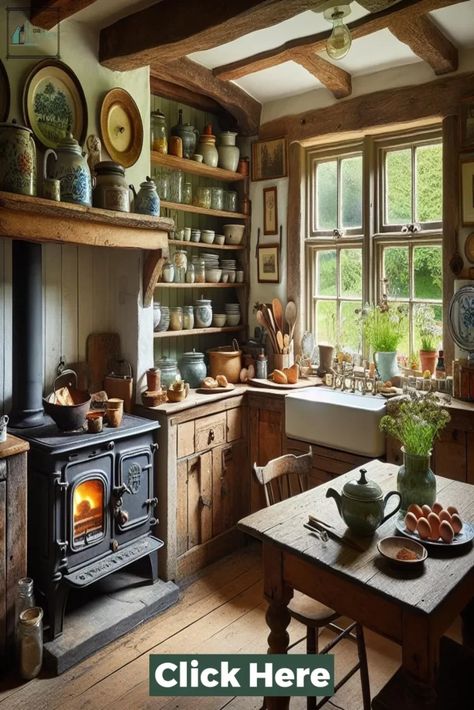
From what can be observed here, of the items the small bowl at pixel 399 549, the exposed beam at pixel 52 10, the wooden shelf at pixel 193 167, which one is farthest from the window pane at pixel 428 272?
the exposed beam at pixel 52 10

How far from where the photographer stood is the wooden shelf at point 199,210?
11.2ft

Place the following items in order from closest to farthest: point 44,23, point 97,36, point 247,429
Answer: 1. point 44,23
2. point 97,36
3. point 247,429

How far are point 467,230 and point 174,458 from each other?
2.05m

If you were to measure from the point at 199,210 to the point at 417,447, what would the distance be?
2.29m

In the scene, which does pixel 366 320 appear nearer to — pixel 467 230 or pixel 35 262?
pixel 467 230

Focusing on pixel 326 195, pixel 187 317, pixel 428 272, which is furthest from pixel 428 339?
pixel 187 317

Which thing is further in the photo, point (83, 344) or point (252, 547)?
point (252, 547)

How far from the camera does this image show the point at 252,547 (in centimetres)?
361

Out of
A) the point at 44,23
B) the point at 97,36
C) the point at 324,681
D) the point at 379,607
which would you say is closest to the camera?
the point at 379,607

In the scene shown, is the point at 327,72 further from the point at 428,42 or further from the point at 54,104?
the point at 54,104

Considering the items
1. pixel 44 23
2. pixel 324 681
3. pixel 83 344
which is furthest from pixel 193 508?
pixel 44 23

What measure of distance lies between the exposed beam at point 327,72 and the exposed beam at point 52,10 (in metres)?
1.18

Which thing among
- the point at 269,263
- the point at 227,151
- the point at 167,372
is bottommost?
the point at 167,372

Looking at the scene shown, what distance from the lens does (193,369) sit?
3.55 metres
